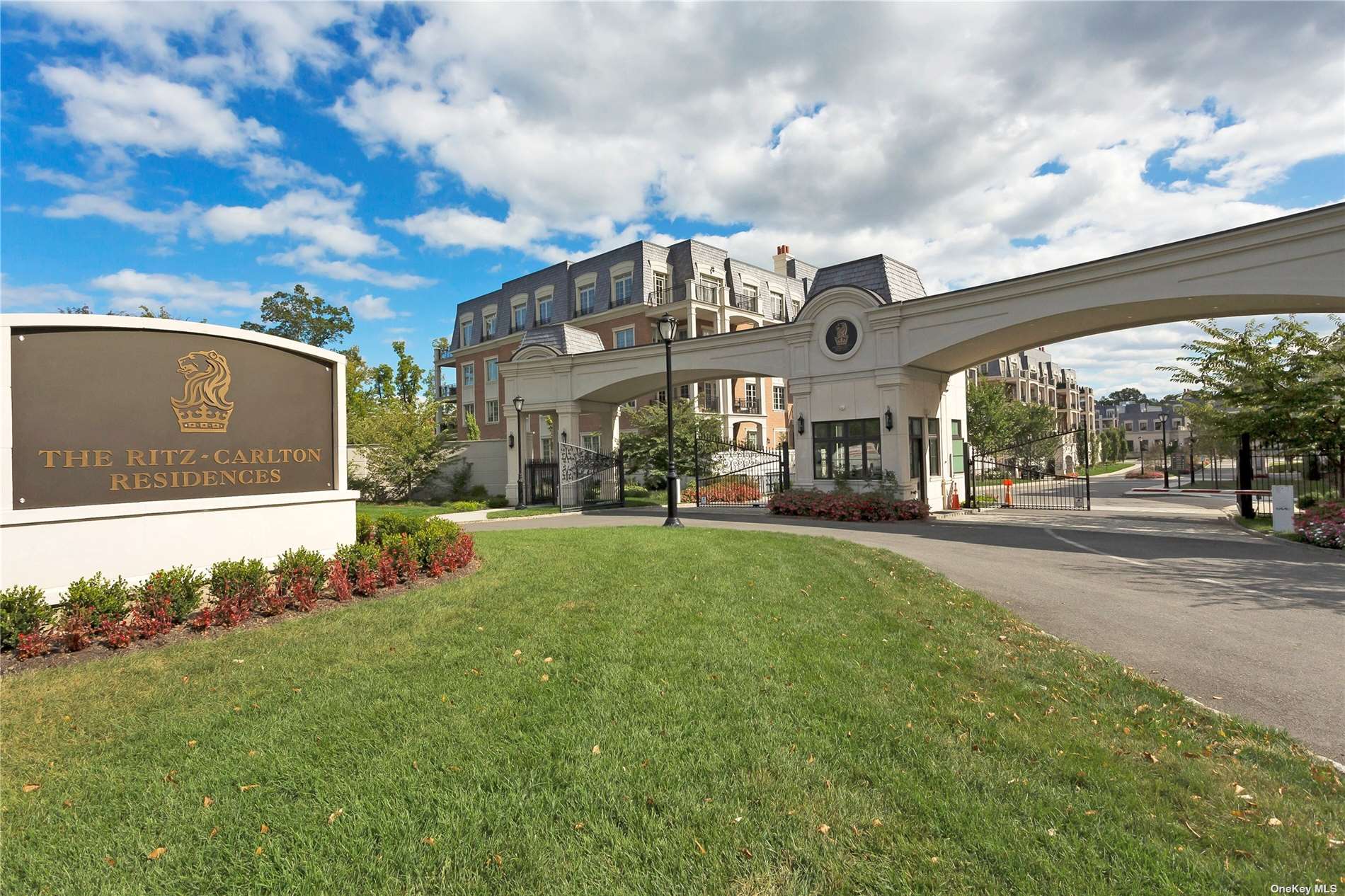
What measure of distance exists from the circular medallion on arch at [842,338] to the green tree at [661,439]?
8338 mm

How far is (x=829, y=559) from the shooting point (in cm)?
982

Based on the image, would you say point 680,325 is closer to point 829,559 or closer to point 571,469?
point 571,469

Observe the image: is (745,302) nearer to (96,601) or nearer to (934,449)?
(934,449)

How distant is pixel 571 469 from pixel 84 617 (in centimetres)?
1782

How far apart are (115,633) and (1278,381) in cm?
2120

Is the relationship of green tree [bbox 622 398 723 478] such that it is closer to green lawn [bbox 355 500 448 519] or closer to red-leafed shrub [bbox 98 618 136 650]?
green lawn [bbox 355 500 448 519]

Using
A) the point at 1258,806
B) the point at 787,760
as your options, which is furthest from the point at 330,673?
the point at 1258,806

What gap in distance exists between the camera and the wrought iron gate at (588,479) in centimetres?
Result: 2298

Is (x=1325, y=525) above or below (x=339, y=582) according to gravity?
below

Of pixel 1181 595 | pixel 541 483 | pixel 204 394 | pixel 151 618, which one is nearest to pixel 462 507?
pixel 541 483

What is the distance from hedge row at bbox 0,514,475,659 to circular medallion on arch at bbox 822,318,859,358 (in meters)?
13.4

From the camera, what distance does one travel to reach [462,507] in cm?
2256

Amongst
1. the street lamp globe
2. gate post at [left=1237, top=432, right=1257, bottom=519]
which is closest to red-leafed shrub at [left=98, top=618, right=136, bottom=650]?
the street lamp globe

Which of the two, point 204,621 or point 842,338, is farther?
point 842,338
